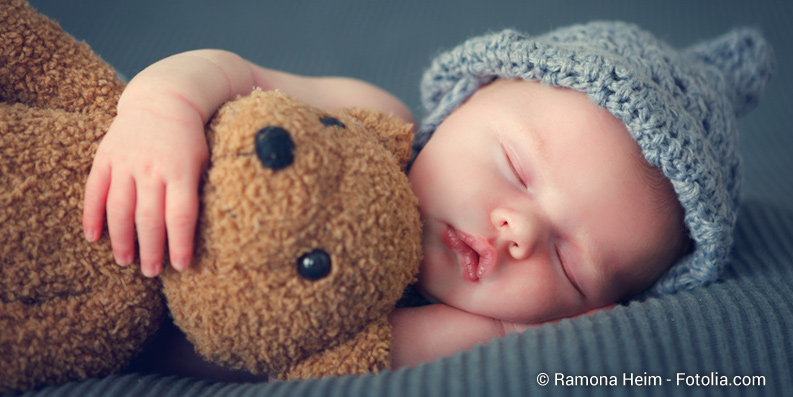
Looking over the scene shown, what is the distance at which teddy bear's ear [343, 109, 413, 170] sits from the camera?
792 mm

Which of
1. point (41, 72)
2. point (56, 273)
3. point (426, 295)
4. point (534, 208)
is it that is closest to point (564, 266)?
point (534, 208)

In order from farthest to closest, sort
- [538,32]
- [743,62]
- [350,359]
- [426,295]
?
[538,32]
[743,62]
[426,295]
[350,359]

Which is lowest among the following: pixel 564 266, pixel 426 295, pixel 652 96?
pixel 426 295

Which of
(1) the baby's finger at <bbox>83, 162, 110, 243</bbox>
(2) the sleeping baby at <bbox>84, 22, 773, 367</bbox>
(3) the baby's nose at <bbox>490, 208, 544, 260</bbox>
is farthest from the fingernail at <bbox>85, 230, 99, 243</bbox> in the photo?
(3) the baby's nose at <bbox>490, 208, 544, 260</bbox>

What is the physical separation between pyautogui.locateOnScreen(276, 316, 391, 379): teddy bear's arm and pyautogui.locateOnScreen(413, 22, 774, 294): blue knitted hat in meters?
0.44

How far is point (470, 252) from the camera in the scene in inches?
31.0

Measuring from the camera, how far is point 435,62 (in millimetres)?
1094

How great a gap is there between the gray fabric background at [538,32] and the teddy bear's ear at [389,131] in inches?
12.3

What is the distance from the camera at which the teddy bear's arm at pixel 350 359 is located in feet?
2.11

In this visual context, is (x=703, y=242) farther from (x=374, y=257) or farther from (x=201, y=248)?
(x=201, y=248)

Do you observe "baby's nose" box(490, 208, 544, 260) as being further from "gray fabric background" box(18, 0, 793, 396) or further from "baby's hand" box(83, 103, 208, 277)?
"baby's hand" box(83, 103, 208, 277)

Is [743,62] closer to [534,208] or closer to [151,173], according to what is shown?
[534,208]

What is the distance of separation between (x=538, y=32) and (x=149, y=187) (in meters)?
1.53

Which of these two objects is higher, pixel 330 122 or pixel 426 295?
pixel 330 122
